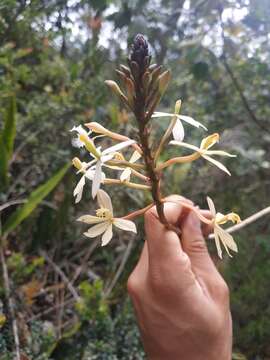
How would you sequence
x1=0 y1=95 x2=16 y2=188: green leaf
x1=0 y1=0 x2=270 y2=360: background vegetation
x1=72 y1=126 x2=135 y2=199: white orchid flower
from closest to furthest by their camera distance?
x1=72 y1=126 x2=135 y2=199: white orchid flower → x1=0 y1=0 x2=270 y2=360: background vegetation → x1=0 y1=95 x2=16 y2=188: green leaf

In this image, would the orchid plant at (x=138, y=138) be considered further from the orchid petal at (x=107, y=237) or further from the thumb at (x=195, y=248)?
the thumb at (x=195, y=248)

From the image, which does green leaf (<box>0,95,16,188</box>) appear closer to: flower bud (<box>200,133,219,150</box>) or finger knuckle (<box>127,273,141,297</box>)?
finger knuckle (<box>127,273,141,297</box>)

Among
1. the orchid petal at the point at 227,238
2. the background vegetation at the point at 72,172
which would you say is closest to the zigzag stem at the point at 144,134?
the orchid petal at the point at 227,238

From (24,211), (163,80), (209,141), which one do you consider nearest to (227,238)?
(209,141)

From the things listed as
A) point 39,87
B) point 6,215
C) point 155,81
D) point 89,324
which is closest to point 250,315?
point 89,324

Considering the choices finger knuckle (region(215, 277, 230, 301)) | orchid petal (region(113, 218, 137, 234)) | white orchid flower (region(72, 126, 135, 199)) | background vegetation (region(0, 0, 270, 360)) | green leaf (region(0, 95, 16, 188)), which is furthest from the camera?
green leaf (region(0, 95, 16, 188))

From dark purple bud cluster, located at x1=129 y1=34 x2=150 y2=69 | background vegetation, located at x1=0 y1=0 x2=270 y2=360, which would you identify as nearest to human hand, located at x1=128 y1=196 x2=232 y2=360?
dark purple bud cluster, located at x1=129 y1=34 x2=150 y2=69

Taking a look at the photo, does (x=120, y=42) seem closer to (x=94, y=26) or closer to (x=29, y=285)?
(x=94, y=26)
